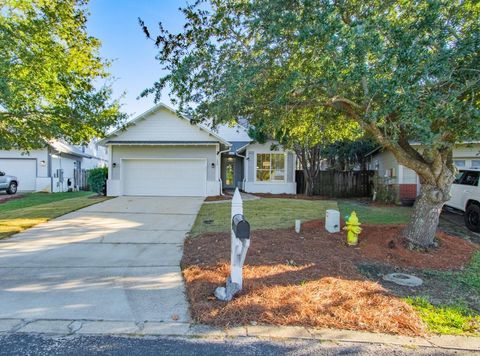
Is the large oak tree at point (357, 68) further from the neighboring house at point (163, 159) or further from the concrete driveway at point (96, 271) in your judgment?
the neighboring house at point (163, 159)

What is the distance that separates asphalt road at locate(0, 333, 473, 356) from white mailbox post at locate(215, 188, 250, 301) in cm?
94

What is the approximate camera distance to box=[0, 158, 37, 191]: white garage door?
2217 cm

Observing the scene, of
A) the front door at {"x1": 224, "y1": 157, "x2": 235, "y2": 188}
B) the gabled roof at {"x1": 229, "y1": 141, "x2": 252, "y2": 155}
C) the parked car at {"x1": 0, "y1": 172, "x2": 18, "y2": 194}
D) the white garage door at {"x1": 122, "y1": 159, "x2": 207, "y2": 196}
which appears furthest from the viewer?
the front door at {"x1": 224, "y1": 157, "x2": 235, "y2": 188}

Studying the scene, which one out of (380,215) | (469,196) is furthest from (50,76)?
A: (469,196)

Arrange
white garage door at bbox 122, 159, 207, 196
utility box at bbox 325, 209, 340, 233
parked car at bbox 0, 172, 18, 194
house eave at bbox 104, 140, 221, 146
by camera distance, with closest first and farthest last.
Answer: utility box at bbox 325, 209, 340, 233
house eave at bbox 104, 140, 221, 146
white garage door at bbox 122, 159, 207, 196
parked car at bbox 0, 172, 18, 194

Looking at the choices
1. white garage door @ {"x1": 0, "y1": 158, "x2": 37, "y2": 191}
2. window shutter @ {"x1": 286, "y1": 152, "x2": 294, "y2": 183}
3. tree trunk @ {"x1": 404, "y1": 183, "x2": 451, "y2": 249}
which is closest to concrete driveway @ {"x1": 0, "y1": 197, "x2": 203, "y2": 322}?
tree trunk @ {"x1": 404, "y1": 183, "x2": 451, "y2": 249}

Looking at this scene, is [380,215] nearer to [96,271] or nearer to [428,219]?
[428,219]

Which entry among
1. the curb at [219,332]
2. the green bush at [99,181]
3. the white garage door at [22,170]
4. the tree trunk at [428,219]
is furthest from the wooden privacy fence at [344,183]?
the white garage door at [22,170]

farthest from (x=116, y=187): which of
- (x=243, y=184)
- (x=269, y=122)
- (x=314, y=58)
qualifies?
(x=314, y=58)

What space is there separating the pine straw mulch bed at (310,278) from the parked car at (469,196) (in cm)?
307

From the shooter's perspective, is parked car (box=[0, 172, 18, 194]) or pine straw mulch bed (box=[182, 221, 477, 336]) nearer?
pine straw mulch bed (box=[182, 221, 477, 336])

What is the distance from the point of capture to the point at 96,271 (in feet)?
18.5

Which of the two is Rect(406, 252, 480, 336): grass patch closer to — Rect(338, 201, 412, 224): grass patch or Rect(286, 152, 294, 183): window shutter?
Rect(338, 201, 412, 224): grass patch

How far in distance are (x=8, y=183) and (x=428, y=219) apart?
75.2ft
